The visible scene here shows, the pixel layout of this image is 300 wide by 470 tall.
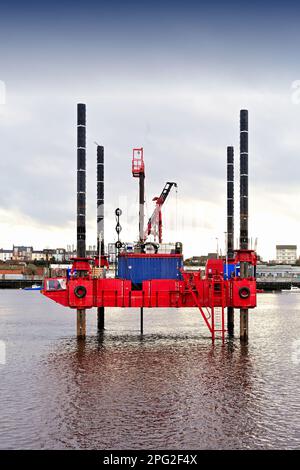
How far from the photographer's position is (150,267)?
43.6 m

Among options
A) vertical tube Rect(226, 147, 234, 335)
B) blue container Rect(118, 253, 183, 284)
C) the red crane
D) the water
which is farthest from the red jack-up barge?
the red crane

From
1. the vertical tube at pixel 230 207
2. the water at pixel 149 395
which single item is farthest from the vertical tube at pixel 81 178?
the vertical tube at pixel 230 207

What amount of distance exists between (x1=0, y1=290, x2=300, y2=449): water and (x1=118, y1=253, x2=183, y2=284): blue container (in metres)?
5.41

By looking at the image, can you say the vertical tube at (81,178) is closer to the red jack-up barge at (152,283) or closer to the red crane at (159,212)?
the red jack-up barge at (152,283)

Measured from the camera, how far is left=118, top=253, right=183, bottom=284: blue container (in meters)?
43.4

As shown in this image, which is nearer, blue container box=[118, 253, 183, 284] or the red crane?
blue container box=[118, 253, 183, 284]

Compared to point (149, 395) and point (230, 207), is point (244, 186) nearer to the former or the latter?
point (230, 207)

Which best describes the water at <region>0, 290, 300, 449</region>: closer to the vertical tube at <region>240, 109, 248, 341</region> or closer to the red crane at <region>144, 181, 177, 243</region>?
the vertical tube at <region>240, 109, 248, 341</region>

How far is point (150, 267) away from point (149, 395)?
61.1 feet

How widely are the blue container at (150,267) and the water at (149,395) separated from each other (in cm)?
541

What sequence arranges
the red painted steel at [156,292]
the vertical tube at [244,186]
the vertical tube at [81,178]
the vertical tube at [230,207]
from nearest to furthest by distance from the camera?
the red painted steel at [156,292] < the vertical tube at [81,178] < the vertical tube at [244,186] < the vertical tube at [230,207]

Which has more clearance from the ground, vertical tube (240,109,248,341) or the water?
vertical tube (240,109,248,341)

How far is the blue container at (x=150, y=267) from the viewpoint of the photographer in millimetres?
43406

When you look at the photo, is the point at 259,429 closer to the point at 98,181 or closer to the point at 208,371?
the point at 208,371
